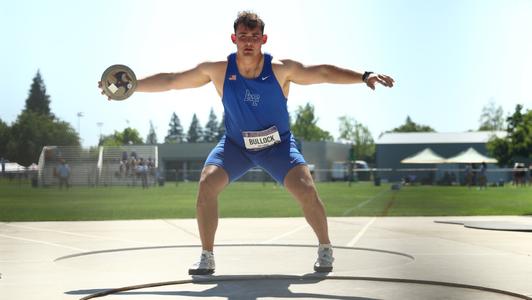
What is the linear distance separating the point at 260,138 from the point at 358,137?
306ft

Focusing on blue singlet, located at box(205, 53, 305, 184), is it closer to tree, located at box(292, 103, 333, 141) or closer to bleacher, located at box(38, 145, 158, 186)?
bleacher, located at box(38, 145, 158, 186)

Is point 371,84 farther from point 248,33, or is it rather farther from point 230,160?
point 230,160

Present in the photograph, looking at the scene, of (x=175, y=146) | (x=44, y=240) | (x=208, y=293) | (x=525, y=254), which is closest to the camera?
(x=208, y=293)

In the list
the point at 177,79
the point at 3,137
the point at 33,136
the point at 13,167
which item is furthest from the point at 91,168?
the point at 177,79

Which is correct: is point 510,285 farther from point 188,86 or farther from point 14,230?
point 14,230

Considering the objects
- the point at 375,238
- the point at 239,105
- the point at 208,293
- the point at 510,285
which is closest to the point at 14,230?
the point at 375,238

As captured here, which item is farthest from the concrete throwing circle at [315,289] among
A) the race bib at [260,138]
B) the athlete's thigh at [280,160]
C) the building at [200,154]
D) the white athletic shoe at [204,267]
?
the building at [200,154]

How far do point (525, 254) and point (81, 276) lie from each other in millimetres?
4074

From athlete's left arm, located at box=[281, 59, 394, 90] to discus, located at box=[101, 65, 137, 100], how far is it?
1.23 metres

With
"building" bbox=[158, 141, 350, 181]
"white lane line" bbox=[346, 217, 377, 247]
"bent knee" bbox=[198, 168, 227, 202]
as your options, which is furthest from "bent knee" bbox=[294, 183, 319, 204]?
"building" bbox=[158, 141, 350, 181]

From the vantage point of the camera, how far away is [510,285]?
4.81 metres

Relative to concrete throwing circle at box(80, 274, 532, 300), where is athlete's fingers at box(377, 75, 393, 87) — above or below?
above

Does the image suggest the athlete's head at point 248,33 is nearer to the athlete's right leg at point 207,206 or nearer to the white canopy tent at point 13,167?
the athlete's right leg at point 207,206

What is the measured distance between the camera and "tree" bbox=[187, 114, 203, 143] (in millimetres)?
127188
